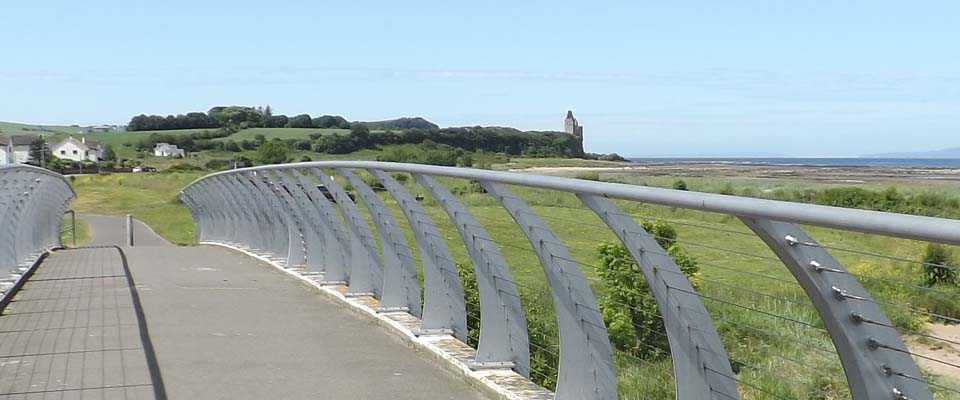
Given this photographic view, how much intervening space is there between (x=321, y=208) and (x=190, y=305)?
4.44ft

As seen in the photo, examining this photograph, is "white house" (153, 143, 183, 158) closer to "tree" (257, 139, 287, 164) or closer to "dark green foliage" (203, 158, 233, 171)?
"dark green foliage" (203, 158, 233, 171)

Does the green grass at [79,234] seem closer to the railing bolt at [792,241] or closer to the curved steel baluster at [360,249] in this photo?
the curved steel baluster at [360,249]

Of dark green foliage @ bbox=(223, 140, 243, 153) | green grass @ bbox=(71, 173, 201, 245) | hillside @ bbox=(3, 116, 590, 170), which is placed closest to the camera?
hillside @ bbox=(3, 116, 590, 170)

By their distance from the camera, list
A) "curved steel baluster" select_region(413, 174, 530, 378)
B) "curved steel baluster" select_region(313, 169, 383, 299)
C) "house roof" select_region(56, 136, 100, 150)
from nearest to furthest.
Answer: "curved steel baluster" select_region(413, 174, 530, 378) < "curved steel baluster" select_region(313, 169, 383, 299) < "house roof" select_region(56, 136, 100, 150)

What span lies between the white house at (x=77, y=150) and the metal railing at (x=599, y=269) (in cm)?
12076

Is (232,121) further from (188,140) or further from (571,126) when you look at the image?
(571,126)

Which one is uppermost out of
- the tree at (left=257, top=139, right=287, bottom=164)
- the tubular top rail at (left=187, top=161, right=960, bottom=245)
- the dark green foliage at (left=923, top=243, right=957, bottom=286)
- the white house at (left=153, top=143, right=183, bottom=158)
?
the tubular top rail at (left=187, top=161, right=960, bottom=245)

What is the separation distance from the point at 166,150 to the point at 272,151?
42375mm

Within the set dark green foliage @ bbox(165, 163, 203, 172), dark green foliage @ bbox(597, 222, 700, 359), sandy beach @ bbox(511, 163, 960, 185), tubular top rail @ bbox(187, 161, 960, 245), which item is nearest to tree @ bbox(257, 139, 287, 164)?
dark green foliage @ bbox(165, 163, 203, 172)

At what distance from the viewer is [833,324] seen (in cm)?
291

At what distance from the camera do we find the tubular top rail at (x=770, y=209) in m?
2.37

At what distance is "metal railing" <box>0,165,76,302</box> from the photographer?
11078 mm

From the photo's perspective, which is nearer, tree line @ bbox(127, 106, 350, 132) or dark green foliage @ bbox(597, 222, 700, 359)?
dark green foliage @ bbox(597, 222, 700, 359)

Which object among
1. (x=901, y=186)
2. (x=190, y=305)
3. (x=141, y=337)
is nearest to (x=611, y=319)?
(x=190, y=305)
